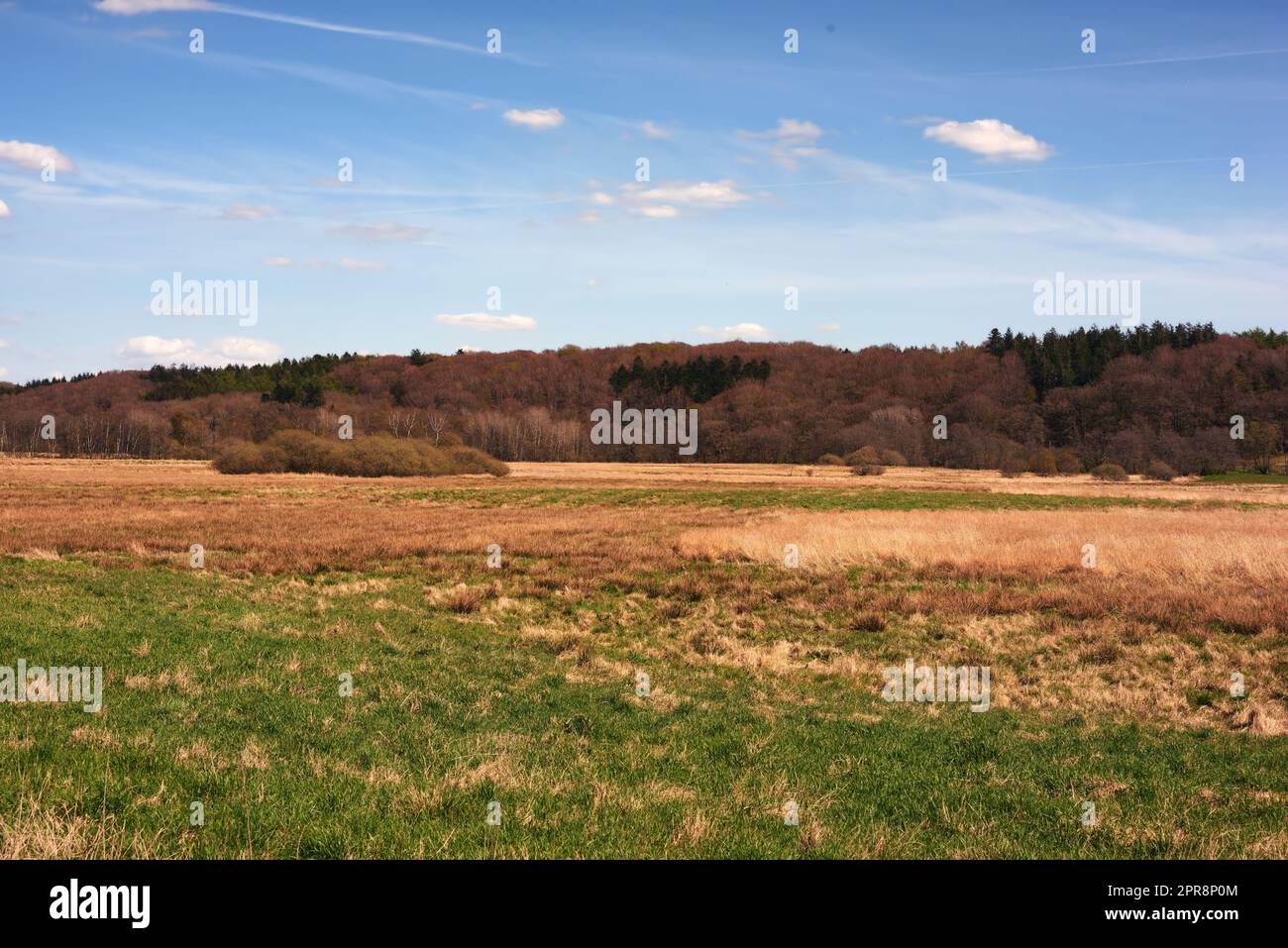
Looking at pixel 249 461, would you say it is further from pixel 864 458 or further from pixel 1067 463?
pixel 1067 463

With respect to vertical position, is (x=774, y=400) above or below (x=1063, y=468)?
above

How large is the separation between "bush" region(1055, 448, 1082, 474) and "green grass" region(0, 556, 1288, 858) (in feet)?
356

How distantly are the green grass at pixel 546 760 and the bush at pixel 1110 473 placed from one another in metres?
94.4

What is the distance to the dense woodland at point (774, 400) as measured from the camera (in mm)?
121875

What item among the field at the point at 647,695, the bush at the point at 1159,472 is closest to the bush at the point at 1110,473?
the bush at the point at 1159,472

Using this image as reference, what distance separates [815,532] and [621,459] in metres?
110

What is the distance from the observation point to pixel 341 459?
8762 centimetres

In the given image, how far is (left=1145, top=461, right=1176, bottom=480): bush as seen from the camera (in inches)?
3917

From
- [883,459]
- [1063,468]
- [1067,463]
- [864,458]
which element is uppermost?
[864,458]

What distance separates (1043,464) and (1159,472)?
1399 cm

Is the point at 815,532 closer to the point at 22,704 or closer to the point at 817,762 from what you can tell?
the point at 817,762

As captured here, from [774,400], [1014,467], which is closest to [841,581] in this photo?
[1014,467]

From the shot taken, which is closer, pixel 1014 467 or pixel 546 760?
pixel 546 760
